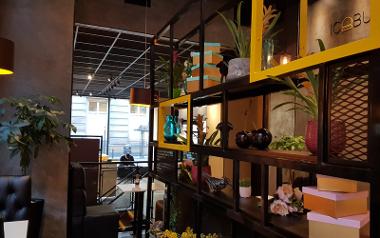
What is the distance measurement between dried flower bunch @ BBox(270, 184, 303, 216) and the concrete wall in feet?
9.87

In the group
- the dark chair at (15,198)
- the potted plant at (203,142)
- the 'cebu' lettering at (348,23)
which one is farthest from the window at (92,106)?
the potted plant at (203,142)

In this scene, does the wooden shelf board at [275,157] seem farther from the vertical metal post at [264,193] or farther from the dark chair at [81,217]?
the dark chair at [81,217]

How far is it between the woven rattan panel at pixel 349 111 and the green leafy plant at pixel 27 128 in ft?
9.63

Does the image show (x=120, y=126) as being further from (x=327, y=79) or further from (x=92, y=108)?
(x=327, y=79)

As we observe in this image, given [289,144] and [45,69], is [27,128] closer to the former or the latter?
[45,69]

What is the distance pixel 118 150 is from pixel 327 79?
1293cm

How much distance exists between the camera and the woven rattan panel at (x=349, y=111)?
0.98 meters

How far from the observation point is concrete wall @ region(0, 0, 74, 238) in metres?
3.61

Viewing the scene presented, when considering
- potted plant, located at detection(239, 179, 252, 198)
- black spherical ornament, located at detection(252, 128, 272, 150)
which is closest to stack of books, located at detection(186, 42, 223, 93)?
black spherical ornament, located at detection(252, 128, 272, 150)

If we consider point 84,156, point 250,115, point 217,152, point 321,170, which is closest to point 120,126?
point 84,156

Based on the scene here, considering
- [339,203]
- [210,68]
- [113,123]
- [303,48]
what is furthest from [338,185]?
[113,123]

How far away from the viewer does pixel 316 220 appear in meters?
1.16

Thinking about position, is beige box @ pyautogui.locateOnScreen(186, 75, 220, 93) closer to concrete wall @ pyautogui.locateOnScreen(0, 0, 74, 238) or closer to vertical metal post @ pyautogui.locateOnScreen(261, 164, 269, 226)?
vertical metal post @ pyautogui.locateOnScreen(261, 164, 269, 226)

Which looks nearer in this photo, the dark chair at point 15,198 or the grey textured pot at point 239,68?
the grey textured pot at point 239,68
